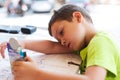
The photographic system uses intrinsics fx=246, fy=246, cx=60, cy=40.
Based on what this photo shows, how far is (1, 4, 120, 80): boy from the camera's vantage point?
603 mm

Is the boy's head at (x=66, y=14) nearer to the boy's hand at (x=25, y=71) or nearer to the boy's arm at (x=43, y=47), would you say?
the boy's arm at (x=43, y=47)

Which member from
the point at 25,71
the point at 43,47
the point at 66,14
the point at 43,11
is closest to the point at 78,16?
the point at 66,14

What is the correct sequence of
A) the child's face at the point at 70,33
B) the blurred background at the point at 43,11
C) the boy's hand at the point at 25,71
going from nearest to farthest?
1. the boy's hand at the point at 25,71
2. the child's face at the point at 70,33
3. the blurred background at the point at 43,11

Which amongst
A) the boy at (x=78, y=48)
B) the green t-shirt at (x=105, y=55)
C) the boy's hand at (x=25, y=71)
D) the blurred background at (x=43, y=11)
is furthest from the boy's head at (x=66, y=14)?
the blurred background at (x=43, y=11)

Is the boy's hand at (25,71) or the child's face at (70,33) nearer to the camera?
the boy's hand at (25,71)

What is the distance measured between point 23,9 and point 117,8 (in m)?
0.53

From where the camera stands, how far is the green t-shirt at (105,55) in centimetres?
63

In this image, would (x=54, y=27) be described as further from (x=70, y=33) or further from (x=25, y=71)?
(x=25, y=71)

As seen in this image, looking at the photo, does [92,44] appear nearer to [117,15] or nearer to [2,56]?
[2,56]

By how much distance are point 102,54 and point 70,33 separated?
15cm

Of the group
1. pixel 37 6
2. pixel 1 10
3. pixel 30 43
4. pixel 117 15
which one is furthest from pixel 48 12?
pixel 30 43

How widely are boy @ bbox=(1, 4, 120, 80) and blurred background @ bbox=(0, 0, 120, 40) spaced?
Result: 1.26ft

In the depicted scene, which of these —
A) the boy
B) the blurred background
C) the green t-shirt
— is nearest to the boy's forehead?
the boy

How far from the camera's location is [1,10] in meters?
1.43
